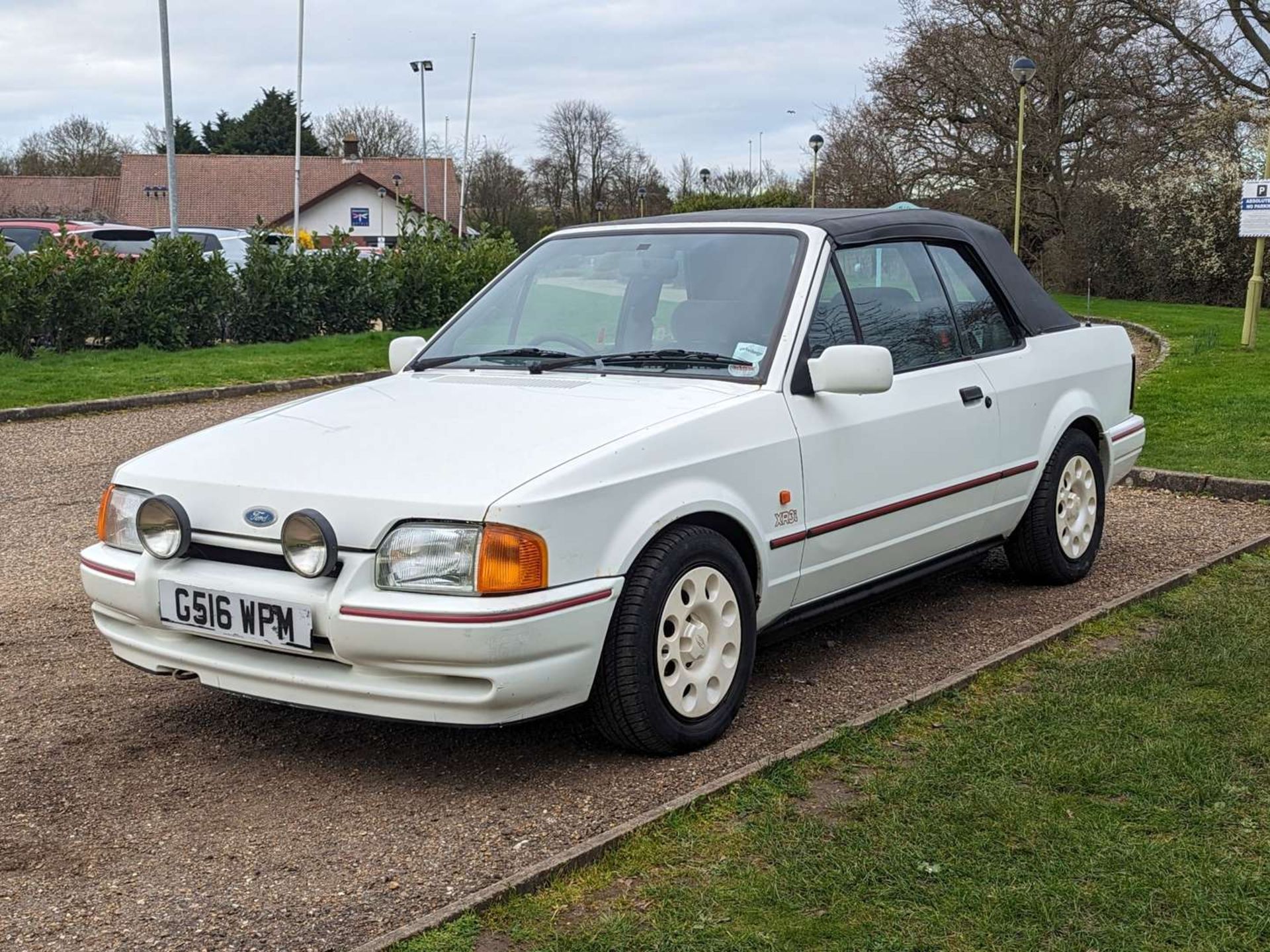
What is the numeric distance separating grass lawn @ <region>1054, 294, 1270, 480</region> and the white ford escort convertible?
3914 millimetres

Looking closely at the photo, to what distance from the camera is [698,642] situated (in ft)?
14.3

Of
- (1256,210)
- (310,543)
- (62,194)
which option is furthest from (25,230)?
(62,194)

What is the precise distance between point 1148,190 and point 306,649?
34112 mm

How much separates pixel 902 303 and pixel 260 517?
2753 millimetres

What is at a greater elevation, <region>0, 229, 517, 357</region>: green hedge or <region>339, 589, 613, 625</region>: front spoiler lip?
<region>0, 229, 517, 357</region>: green hedge

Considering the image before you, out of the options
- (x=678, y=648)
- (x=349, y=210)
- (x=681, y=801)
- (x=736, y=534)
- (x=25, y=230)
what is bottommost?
(x=681, y=801)

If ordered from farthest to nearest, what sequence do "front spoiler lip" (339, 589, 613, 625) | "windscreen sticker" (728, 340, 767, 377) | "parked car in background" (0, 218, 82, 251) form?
"parked car in background" (0, 218, 82, 251) → "windscreen sticker" (728, 340, 767, 377) → "front spoiler lip" (339, 589, 613, 625)

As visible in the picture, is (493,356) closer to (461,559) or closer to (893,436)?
(893,436)

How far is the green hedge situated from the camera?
16031 millimetres

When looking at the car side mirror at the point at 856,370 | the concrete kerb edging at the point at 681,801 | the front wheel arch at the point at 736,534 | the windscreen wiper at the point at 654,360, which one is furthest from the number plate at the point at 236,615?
the car side mirror at the point at 856,370

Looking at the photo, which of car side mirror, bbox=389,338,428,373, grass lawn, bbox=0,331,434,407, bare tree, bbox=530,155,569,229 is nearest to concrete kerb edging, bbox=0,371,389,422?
grass lawn, bbox=0,331,434,407

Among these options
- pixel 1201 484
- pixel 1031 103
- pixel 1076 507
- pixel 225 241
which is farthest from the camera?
pixel 1031 103

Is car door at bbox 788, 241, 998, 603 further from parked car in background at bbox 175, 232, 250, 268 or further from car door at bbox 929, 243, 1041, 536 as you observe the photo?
parked car in background at bbox 175, 232, 250, 268

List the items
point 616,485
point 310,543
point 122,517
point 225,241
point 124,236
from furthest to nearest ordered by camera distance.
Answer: point 225,241 → point 124,236 → point 122,517 → point 616,485 → point 310,543
